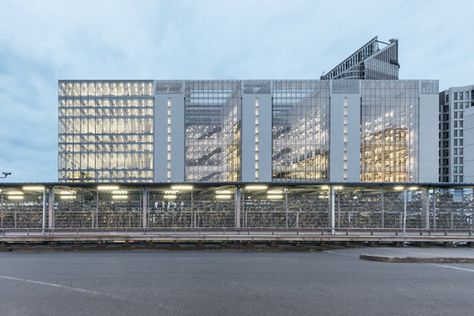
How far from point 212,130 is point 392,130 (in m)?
49.2

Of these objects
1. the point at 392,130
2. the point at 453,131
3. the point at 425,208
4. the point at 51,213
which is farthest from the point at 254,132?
the point at 51,213

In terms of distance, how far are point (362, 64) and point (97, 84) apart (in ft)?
422

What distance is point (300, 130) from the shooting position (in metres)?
91.9

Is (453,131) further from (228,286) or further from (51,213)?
(228,286)

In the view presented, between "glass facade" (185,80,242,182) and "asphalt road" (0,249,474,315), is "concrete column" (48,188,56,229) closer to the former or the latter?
"asphalt road" (0,249,474,315)

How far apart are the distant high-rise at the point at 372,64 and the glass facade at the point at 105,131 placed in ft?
379

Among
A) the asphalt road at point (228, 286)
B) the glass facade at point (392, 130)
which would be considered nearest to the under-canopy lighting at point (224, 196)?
the asphalt road at point (228, 286)

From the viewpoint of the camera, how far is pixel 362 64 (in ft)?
550

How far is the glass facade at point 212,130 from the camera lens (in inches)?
3659

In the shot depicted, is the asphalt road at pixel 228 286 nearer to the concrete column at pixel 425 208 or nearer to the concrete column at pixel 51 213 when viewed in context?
the concrete column at pixel 51 213

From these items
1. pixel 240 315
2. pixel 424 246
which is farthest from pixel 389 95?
pixel 240 315

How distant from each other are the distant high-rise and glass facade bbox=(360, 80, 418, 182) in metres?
76.8

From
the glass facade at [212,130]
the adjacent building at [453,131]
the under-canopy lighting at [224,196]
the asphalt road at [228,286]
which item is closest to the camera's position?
the asphalt road at [228,286]

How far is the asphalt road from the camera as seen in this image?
8.16m
